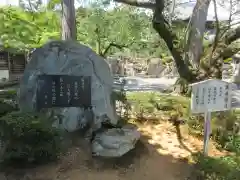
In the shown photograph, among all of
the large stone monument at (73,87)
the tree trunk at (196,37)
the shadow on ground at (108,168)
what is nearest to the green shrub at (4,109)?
the large stone monument at (73,87)

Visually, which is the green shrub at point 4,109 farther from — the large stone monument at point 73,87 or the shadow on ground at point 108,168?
the shadow on ground at point 108,168

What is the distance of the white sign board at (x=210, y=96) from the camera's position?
437 centimetres

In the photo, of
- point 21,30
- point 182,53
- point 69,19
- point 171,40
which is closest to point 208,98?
point 171,40

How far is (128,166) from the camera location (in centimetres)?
434

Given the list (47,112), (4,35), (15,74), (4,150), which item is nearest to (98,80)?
(47,112)

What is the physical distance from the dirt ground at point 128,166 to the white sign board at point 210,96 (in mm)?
1003

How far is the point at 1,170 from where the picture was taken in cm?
401

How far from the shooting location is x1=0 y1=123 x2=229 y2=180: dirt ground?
3.96 m

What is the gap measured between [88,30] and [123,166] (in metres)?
6.41

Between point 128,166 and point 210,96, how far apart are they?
67.8 inches

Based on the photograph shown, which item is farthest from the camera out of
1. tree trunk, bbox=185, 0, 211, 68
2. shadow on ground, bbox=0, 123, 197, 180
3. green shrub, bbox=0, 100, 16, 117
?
tree trunk, bbox=185, 0, 211, 68

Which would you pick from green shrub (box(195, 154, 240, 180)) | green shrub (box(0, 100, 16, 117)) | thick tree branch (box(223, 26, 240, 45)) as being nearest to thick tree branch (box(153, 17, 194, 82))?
thick tree branch (box(223, 26, 240, 45))

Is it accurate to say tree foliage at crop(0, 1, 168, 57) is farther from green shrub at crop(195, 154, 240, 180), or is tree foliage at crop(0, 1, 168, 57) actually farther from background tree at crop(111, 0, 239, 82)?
green shrub at crop(195, 154, 240, 180)

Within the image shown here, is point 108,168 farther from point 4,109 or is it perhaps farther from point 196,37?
point 196,37
